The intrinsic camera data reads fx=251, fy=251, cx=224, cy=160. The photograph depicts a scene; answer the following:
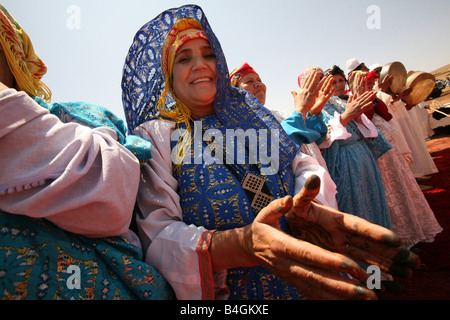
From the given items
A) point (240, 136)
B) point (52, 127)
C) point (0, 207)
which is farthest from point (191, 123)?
point (0, 207)

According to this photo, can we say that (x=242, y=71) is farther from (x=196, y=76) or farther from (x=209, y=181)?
(x=209, y=181)

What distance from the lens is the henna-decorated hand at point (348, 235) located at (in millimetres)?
880

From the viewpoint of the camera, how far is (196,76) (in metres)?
1.88

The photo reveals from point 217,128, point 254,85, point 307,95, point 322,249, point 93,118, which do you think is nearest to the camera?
point 322,249

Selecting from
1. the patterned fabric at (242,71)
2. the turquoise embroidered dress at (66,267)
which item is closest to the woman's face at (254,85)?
the patterned fabric at (242,71)

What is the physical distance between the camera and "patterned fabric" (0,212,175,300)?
92 centimetres

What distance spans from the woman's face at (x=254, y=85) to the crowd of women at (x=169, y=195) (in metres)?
1.75

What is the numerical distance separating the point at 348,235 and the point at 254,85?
3.45 m

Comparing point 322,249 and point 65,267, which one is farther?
point 65,267

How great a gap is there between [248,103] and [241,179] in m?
0.71

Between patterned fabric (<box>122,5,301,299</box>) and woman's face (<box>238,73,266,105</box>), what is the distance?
2.15m

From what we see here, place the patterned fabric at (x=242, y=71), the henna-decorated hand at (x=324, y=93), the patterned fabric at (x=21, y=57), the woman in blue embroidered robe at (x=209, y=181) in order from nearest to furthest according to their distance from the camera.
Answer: the woman in blue embroidered robe at (x=209, y=181), the patterned fabric at (x=21, y=57), the henna-decorated hand at (x=324, y=93), the patterned fabric at (x=242, y=71)

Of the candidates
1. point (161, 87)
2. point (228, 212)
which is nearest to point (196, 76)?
point (161, 87)

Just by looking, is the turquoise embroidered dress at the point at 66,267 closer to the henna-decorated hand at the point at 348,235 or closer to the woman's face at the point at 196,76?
the henna-decorated hand at the point at 348,235
